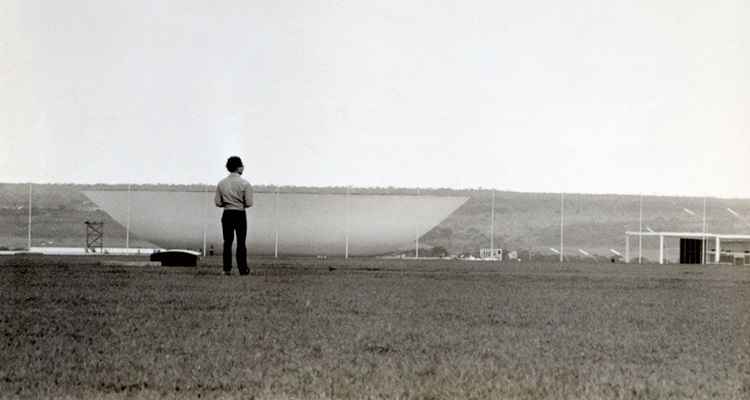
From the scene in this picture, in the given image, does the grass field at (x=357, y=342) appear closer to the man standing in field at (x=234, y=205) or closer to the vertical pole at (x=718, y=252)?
the man standing in field at (x=234, y=205)

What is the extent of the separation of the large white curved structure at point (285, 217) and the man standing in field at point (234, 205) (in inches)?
363

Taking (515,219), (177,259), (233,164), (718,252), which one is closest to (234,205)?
(233,164)

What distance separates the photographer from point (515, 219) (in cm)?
3384

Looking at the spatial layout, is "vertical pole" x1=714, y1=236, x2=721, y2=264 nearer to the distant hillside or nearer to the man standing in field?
the distant hillside

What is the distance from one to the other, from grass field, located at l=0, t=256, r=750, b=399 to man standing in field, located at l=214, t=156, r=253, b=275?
1.35m

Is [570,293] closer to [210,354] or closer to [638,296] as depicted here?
[638,296]

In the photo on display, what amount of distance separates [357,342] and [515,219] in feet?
97.2

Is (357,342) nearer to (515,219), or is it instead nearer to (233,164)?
(233,164)

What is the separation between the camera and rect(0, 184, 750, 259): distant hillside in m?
28.6

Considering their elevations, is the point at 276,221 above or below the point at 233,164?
below

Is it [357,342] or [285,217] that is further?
[285,217]

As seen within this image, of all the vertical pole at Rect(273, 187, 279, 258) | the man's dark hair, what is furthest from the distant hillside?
the man's dark hair

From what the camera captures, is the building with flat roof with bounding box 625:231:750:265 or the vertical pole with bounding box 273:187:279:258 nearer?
the vertical pole with bounding box 273:187:279:258

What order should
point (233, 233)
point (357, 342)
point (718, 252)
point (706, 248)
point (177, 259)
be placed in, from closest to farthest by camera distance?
1. point (357, 342)
2. point (233, 233)
3. point (177, 259)
4. point (718, 252)
5. point (706, 248)
